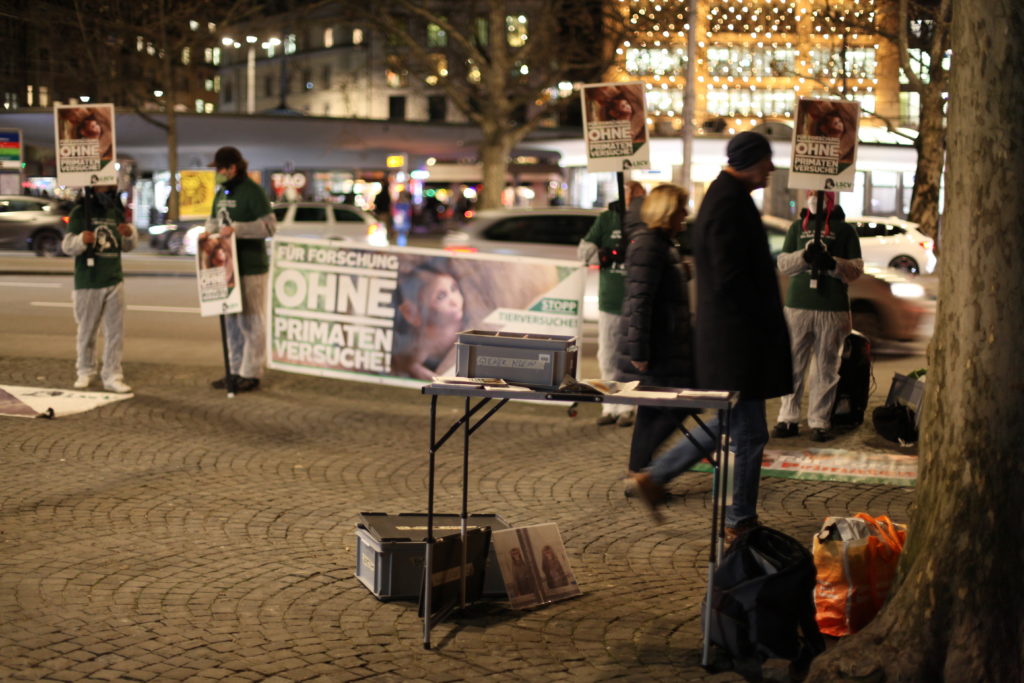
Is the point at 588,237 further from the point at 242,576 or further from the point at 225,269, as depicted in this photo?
the point at 242,576

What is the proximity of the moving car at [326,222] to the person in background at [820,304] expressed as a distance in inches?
841

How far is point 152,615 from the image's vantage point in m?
5.60

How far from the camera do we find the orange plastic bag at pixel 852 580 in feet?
17.2

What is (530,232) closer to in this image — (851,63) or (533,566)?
(533,566)

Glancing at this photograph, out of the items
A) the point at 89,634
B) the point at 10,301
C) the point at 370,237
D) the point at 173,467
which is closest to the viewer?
the point at 89,634

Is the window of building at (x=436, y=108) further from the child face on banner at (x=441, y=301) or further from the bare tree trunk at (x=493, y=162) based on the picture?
the child face on banner at (x=441, y=301)

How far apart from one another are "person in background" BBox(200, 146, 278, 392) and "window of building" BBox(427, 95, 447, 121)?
71.7 m

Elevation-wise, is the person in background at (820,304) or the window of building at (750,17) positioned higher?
the window of building at (750,17)

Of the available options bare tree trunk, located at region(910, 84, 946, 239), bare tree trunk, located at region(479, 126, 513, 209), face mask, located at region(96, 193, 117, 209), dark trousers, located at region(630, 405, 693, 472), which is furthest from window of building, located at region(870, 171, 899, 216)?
dark trousers, located at region(630, 405, 693, 472)

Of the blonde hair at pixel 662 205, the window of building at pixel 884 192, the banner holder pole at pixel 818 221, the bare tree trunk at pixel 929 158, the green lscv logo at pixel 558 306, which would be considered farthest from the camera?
the window of building at pixel 884 192

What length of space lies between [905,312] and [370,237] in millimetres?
18269

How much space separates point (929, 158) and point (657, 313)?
22786mm

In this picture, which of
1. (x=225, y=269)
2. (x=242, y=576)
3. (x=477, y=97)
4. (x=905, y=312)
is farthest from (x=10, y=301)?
(x=477, y=97)

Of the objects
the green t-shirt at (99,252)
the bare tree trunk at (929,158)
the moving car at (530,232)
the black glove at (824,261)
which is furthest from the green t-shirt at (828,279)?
the bare tree trunk at (929,158)
